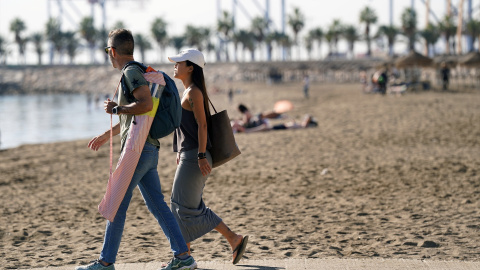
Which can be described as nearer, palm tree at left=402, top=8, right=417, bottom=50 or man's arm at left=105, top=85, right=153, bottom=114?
man's arm at left=105, top=85, right=153, bottom=114

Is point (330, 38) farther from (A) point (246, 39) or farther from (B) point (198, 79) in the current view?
(B) point (198, 79)

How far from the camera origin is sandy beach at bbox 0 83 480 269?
216 inches

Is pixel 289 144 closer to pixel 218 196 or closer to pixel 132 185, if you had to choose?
pixel 218 196

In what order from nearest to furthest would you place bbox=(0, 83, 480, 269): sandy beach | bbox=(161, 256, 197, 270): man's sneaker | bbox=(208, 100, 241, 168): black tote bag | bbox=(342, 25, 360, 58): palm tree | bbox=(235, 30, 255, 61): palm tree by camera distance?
1. bbox=(161, 256, 197, 270): man's sneaker
2. bbox=(208, 100, 241, 168): black tote bag
3. bbox=(0, 83, 480, 269): sandy beach
4. bbox=(342, 25, 360, 58): palm tree
5. bbox=(235, 30, 255, 61): palm tree

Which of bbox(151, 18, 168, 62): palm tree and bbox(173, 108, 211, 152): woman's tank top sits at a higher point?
bbox(151, 18, 168, 62): palm tree

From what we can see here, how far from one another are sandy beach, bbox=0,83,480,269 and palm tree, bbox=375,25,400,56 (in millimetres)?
88364

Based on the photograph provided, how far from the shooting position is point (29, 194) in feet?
28.9

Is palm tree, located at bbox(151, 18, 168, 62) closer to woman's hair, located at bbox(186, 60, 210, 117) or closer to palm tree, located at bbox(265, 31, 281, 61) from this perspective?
palm tree, located at bbox(265, 31, 281, 61)

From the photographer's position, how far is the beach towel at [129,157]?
13.4 ft

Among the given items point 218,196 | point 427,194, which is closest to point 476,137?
point 427,194

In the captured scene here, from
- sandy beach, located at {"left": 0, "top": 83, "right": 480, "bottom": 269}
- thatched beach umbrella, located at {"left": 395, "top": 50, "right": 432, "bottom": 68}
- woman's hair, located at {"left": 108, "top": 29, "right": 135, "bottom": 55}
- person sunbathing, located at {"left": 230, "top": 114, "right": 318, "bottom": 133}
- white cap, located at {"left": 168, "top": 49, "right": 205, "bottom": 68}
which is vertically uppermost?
thatched beach umbrella, located at {"left": 395, "top": 50, "right": 432, "bottom": 68}

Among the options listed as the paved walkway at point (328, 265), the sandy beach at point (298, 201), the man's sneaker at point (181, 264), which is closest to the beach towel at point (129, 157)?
the man's sneaker at point (181, 264)

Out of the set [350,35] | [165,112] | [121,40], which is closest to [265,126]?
[165,112]

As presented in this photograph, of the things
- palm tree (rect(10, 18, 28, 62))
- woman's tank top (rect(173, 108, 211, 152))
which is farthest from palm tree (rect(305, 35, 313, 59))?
woman's tank top (rect(173, 108, 211, 152))
